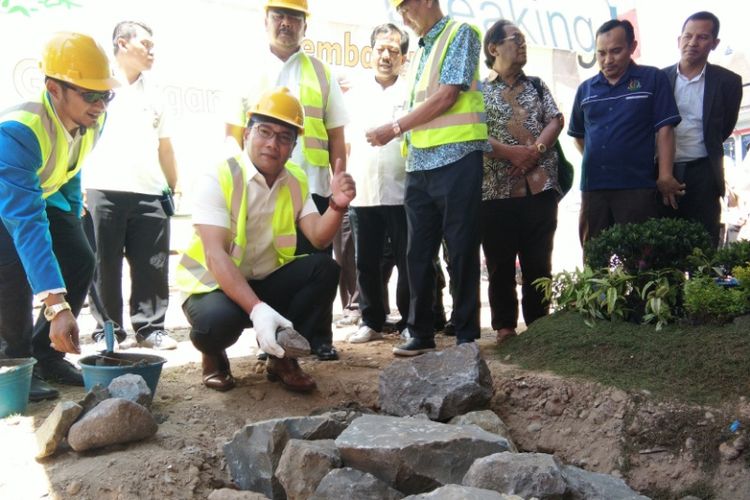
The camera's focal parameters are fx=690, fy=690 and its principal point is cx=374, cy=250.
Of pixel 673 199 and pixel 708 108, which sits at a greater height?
pixel 708 108

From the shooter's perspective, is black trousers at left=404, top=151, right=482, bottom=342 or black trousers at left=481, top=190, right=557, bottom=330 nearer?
black trousers at left=404, top=151, right=482, bottom=342

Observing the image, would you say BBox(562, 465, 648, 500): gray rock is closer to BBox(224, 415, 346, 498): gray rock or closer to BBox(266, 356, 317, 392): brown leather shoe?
BBox(224, 415, 346, 498): gray rock

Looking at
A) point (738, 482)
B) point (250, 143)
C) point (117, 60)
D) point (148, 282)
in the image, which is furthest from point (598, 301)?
point (117, 60)

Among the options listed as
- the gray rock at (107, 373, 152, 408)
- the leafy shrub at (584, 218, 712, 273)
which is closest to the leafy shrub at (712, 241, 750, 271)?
the leafy shrub at (584, 218, 712, 273)

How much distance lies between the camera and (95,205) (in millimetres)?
4648

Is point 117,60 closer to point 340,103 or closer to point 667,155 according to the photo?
point 340,103

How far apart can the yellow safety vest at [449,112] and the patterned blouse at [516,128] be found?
0.43 metres

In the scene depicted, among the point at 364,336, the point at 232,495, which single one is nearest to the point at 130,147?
the point at 364,336

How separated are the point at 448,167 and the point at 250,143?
1123 mm

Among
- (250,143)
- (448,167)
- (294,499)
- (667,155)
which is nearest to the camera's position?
(294,499)

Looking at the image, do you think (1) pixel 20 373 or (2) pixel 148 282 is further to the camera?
(2) pixel 148 282

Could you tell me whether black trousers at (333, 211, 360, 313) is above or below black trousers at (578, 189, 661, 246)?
below

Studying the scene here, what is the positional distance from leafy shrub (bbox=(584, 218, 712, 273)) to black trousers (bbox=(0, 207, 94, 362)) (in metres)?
2.98

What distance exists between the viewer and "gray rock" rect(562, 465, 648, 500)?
2603 millimetres
